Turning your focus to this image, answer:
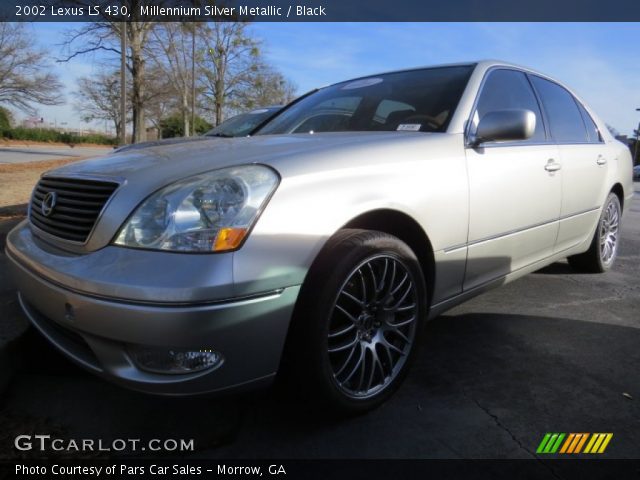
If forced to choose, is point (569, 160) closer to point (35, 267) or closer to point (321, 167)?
point (321, 167)

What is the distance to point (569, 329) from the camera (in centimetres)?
316

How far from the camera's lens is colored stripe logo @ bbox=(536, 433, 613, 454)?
194 centimetres

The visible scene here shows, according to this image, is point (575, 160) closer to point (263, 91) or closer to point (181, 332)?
point (181, 332)

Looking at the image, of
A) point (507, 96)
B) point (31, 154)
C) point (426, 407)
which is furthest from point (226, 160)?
point (31, 154)

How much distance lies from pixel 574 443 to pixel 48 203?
238 centimetres

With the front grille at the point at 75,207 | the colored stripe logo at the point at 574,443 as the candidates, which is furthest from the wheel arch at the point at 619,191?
the front grille at the point at 75,207

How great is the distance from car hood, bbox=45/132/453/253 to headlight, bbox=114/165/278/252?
0.05 metres

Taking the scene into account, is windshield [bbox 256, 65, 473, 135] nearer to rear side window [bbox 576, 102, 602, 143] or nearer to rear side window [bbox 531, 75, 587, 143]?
rear side window [bbox 531, 75, 587, 143]

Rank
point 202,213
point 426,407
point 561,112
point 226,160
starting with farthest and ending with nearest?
point 561,112 < point 426,407 < point 226,160 < point 202,213

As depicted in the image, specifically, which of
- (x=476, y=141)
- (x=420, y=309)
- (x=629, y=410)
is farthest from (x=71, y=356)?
(x=629, y=410)

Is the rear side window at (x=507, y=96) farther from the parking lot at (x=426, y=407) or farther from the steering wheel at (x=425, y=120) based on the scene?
the parking lot at (x=426, y=407)

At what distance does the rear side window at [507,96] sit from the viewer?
2.89 m

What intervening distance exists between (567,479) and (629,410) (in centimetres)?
65

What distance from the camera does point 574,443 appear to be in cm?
197
